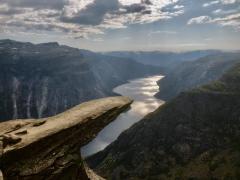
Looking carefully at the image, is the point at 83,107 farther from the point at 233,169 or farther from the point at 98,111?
the point at 233,169

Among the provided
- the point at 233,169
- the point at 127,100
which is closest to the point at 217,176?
the point at 233,169

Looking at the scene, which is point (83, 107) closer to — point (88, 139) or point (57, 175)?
point (88, 139)

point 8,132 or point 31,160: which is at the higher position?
point 8,132

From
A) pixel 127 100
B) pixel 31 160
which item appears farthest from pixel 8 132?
pixel 127 100

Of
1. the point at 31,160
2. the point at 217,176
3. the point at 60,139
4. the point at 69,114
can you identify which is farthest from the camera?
the point at 217,176

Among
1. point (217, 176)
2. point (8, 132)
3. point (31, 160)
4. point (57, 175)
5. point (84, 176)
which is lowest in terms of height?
point (217, 176)

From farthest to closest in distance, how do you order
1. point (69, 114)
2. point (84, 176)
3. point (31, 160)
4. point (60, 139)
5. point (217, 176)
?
point (217, 176) < point (84, 176) < point (69, 114) < point (60, 139) < point (31, 160)

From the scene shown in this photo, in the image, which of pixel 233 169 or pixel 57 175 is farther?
pixel 233 169
